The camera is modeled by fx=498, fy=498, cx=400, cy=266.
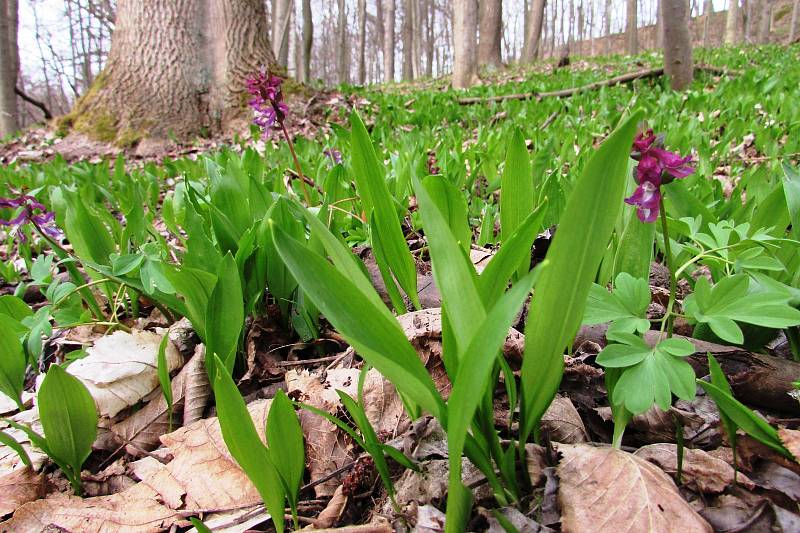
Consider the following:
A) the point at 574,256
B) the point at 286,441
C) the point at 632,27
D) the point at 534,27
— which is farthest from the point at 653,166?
the point at 632,27

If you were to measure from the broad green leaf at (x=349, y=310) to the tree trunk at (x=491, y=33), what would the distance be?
15.9m

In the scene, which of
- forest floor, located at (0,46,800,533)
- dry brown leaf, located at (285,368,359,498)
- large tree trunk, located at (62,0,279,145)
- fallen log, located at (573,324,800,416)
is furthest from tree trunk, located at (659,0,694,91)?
dry brown leaf, located at (285,368,359,498)

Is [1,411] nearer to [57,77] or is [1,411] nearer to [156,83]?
→ [156,83]

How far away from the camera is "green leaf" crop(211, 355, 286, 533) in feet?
2.45

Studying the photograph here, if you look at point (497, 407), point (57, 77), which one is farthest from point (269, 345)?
point (57, 77)

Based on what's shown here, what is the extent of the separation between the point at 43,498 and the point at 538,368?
1.10 meters

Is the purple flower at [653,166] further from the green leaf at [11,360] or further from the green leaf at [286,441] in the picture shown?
the green leaf at [11,360]

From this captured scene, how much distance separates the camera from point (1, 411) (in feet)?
4.45

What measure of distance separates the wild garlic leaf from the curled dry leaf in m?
1.15

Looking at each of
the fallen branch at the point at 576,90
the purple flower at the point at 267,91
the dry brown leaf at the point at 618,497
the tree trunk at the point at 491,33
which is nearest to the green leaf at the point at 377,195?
the dry brown leaf at the point at 618,497

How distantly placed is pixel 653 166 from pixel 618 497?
492 mm

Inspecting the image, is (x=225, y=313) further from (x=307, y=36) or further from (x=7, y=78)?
(x=307, y=36)

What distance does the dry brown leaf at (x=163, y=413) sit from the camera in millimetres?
1230

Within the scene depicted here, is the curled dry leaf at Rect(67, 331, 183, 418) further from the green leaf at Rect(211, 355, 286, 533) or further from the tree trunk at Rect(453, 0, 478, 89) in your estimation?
the tree trunk at Rect(453, 0, 478, 89)
